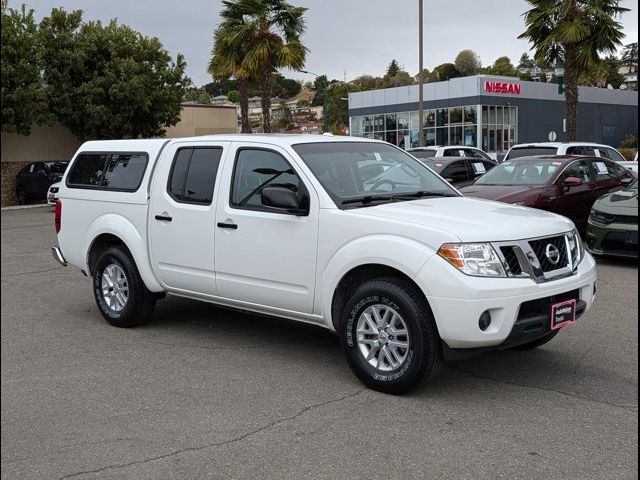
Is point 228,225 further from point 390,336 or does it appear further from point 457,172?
point 457,172

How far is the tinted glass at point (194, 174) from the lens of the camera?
6.41m

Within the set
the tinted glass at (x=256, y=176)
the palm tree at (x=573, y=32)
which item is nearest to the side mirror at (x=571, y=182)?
the tinted glass at (x=256, y=176)

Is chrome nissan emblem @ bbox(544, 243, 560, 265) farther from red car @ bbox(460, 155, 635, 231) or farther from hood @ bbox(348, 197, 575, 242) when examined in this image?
red car @ bbox(460, 155, 635, 231)

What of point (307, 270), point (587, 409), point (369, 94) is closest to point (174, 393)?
point (307, 270)

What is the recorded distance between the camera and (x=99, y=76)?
29.4 metres

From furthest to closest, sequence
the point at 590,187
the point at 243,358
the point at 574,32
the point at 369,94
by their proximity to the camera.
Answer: the point at 369,94 → the point at 574,32 → the point at 590,187 → the point at 243,358

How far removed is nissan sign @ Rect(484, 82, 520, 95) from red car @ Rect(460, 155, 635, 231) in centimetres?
3577

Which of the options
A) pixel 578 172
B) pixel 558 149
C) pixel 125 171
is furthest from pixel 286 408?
pixel 558 149

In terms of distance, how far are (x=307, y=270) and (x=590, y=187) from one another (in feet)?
28.5

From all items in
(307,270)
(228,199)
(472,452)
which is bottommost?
(472,452)

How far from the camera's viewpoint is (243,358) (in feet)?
19.9

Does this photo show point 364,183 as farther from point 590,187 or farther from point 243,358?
point 590,187

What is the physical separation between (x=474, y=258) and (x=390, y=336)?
0.80 m

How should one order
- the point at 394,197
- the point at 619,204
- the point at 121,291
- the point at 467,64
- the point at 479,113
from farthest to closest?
1. the point at 467,64
2. the point at 479,113
3. the point at 619,204
4. the point at 121,291
5. the point at 394,197
